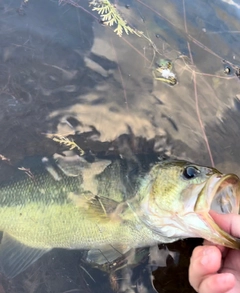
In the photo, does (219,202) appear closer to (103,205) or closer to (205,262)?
(205,262)

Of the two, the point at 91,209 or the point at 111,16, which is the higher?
the point at 111,16

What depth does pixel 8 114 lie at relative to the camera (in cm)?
380

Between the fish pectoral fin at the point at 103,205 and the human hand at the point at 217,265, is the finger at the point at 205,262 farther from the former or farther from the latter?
the fish pectoral fin at the point at 103,205

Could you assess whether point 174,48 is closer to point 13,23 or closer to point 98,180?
point 13,23

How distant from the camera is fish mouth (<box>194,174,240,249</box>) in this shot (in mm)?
2451

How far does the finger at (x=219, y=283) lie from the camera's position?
7.11 feet

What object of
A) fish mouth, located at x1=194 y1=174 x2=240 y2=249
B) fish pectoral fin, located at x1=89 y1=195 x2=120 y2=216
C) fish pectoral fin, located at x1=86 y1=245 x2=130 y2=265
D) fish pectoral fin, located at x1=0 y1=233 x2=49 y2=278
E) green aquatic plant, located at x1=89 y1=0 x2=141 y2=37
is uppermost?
fish mouth, located at x1=194 y1=174 x2=240 y2=249

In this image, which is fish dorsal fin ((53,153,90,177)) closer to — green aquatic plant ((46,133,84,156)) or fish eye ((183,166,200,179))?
green aquatic plant ((46,133,84,156))

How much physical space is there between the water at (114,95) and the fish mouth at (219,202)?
667 millimetres

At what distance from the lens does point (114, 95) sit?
4.06 meters

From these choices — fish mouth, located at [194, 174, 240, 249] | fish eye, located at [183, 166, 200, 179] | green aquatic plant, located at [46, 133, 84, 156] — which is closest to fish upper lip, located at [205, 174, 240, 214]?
fish mouth, located at [194, 174, 240, 249]

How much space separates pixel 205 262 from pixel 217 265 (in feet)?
0.25

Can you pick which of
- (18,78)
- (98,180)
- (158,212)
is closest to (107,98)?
(18,78)

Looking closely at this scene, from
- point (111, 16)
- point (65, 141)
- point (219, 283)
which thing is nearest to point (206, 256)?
point (219, 283)
